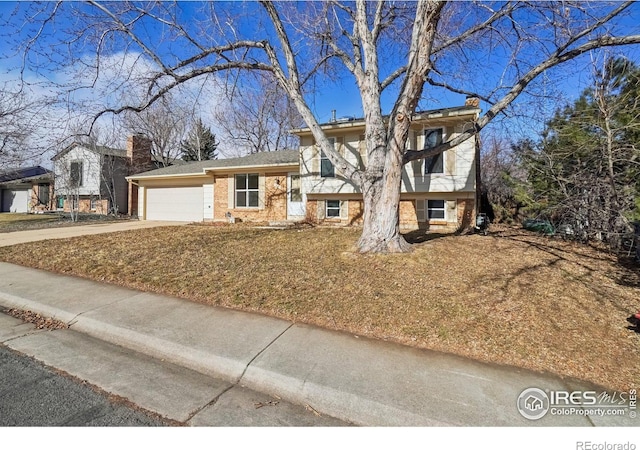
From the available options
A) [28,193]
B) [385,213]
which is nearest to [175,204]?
[385,213]

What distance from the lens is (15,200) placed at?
30.5 metres

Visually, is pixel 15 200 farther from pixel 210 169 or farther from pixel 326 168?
pixel 326 168

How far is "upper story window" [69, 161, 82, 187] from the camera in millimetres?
19766

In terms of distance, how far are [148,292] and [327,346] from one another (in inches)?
136

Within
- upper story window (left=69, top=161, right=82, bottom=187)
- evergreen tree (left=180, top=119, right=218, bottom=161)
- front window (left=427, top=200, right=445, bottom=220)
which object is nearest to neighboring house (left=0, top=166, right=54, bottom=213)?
upper story window (left=69, top=161, right=82, bottom=187)

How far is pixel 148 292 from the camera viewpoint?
5.18m

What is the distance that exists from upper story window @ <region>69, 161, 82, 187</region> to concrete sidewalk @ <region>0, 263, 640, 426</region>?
19436mm

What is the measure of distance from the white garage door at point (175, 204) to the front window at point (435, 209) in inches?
467

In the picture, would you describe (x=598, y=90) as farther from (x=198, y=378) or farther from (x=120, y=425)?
(x=120, y=425)

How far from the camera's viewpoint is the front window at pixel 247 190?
1545cm

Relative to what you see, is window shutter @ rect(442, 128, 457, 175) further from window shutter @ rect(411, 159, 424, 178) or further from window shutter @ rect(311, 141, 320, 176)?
window shutter @ rect(311, 141, 320, 176)

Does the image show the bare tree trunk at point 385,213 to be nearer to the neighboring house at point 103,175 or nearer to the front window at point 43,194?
the neighboring house at point 103,175

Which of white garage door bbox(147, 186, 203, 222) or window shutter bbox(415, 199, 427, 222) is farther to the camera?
white garage door bbox(147, 186, 203, 222)

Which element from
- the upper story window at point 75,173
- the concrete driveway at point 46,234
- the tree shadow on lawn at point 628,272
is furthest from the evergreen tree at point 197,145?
the tree shadow on lawn at point 628,272
